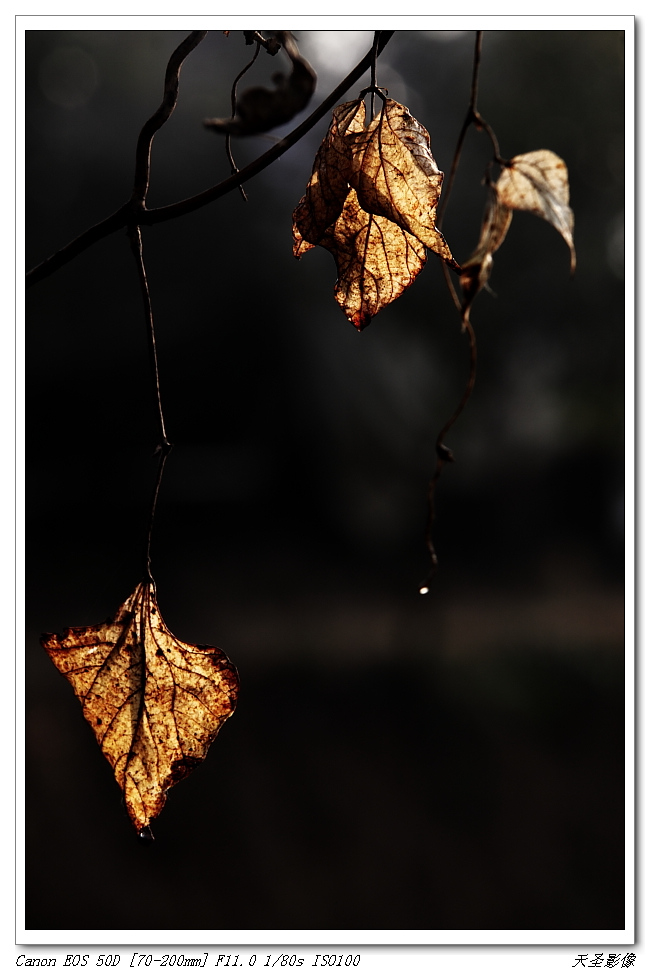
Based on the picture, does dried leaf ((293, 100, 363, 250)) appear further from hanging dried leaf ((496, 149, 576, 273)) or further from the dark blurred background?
the dark blurred background

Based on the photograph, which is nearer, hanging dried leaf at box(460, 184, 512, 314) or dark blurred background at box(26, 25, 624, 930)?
hanging dried leaf at box(460, 184, 512, 314)

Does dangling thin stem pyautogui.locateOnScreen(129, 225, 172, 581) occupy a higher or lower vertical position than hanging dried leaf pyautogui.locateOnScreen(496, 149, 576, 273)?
lower

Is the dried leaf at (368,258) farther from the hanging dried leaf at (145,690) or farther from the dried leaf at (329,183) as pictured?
the hanging dried leaf at (145,690)

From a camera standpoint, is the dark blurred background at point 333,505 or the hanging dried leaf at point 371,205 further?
the dark blurred background at point 333,505

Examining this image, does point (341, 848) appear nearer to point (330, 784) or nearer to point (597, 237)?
point (330, 784)

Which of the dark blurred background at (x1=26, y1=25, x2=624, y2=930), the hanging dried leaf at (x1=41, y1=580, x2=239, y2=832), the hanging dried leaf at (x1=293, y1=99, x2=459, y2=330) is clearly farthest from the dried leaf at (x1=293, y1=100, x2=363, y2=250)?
the dark blurred background at (x1=26, y1=25, x2=624, y2=930)

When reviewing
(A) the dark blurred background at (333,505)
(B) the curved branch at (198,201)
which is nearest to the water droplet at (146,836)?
(B) the curved branch at (198,201)

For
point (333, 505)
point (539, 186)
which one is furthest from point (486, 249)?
point (333, 505)
